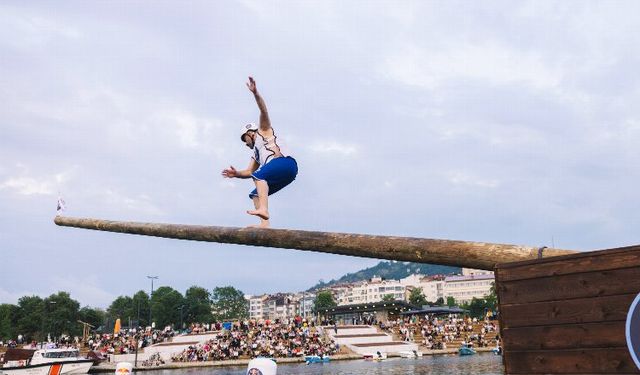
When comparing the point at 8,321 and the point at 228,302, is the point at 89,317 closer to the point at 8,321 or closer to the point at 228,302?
the point at 8,321

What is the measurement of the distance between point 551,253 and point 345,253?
1.39 meters

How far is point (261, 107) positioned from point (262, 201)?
2.92 feet

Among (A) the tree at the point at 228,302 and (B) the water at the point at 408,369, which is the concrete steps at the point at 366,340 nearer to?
(B) the water at the point at 408,369

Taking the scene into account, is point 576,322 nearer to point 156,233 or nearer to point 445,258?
point 445,258

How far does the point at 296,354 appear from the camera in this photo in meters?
48.9

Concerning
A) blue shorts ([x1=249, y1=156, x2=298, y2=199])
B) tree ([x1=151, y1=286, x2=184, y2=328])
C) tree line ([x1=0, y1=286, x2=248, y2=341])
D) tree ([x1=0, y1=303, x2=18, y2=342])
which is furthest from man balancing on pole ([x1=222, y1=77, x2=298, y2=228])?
tree ([x1=151, y1=286, x2=184, y2=328])

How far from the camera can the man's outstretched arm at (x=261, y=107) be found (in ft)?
17.2

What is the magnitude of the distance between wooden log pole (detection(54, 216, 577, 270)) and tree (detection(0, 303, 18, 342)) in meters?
112

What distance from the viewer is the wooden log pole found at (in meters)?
3.02

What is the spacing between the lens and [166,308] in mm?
129875

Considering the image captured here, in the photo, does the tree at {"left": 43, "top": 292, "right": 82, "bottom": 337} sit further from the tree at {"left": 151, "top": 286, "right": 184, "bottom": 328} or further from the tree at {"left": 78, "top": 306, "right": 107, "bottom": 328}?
the tree at {"left": 151, "top": 286, "right": 184, "bottom": 328}

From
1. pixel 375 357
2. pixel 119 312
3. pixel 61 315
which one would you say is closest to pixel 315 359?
pixel 375 357

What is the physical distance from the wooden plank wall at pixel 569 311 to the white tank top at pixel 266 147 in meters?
3.17

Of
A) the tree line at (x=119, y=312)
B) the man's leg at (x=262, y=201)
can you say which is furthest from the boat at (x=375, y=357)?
the man's leg at (x=262, y=201)
